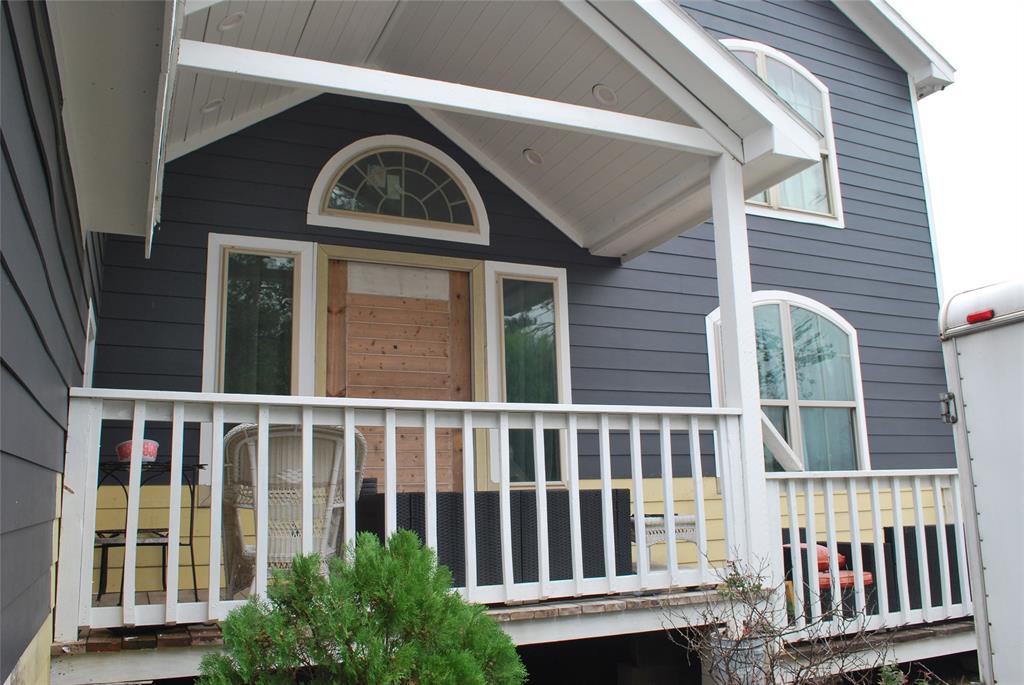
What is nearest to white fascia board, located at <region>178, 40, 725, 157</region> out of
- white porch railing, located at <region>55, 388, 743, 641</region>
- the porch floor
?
white porch railing, located at <region>55, 388, 743, 641</region>

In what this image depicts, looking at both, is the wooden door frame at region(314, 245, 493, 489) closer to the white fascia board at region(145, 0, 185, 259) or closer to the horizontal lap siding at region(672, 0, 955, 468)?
the horizontal lap siding at region(672, 0, 955, 468)

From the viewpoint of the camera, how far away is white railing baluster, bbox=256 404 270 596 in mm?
3205

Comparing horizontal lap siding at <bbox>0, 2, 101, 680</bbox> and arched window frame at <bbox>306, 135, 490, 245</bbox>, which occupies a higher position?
arched window frame at <bbox>306, 135, 490, 245</bbox>

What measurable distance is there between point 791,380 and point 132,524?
514 centimetres

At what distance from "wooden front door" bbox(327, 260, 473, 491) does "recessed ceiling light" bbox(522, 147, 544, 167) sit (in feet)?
2.86

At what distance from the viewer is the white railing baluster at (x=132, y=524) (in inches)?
119

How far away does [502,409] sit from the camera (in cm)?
374

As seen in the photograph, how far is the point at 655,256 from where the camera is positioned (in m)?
6.50

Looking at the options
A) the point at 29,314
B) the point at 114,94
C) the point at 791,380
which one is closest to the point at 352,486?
the point at 29,314

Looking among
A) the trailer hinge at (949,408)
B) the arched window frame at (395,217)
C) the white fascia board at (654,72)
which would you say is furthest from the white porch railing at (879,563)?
the arched window frame at (395,217)

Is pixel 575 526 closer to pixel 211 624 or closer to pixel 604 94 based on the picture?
pixel 211 624

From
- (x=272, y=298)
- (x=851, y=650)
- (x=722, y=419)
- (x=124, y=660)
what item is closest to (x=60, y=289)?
(x=124, y=660)

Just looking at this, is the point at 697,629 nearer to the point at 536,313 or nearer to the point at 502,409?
the point at 502,409

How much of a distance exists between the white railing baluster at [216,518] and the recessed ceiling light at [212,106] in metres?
2.12
